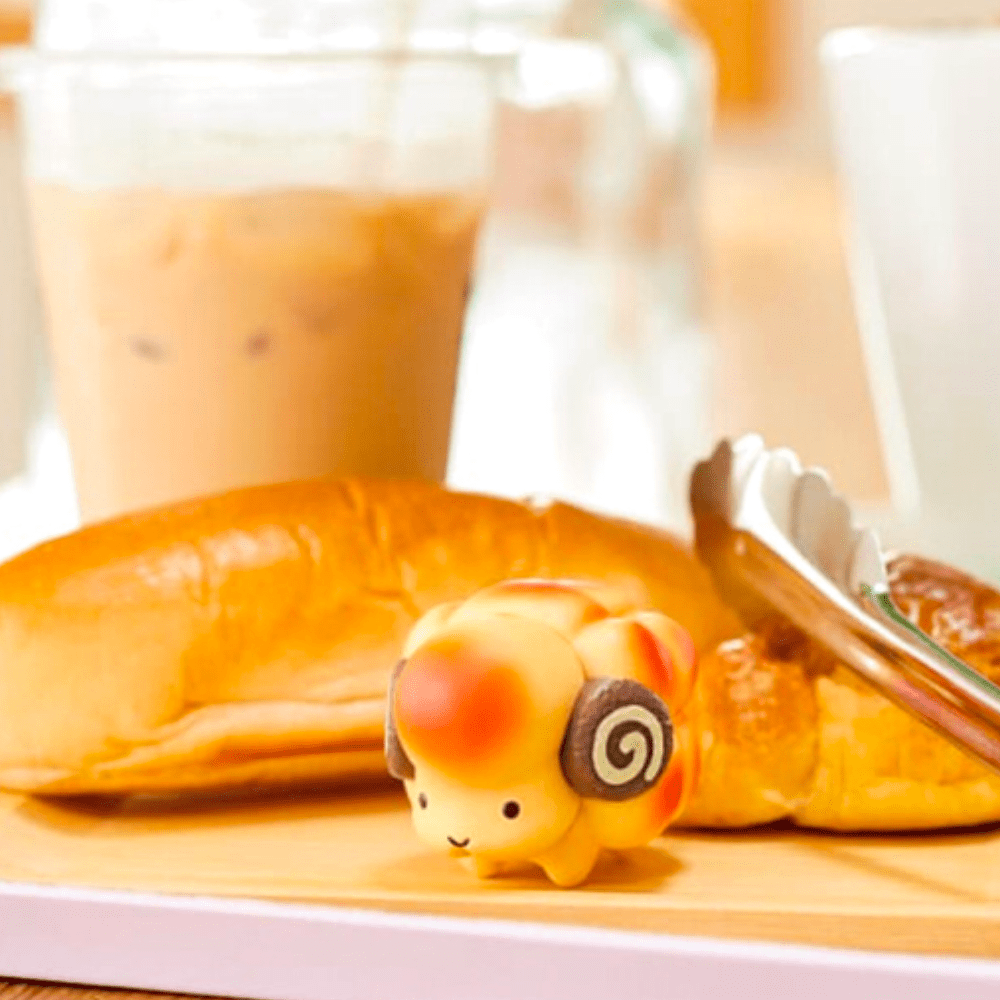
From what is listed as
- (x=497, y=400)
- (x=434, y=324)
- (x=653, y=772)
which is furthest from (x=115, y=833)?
(x=497, y=400)

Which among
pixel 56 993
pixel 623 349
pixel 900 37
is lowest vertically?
pixel 56 993

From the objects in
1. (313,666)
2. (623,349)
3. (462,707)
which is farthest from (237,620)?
(623,349)

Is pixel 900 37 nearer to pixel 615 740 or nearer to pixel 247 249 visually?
pixel 247 249

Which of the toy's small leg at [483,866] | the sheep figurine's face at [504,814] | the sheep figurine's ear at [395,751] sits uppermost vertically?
the sheep figurine's ear at [395,751]

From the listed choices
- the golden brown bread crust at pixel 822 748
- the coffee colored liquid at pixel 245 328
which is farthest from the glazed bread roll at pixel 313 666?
the coffee colored liquid at pixel 245 328

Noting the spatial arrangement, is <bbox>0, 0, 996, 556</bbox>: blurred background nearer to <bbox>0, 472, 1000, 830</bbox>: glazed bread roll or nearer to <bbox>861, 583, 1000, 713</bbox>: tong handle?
<bbox>0, 472, 1000, 830</bbox>: glazed bread roll

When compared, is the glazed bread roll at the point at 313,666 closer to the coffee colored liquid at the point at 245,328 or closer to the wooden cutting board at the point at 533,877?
the wooden cutting board at the point at 533,877

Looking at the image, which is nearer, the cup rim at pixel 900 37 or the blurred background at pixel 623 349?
the cup rim at pixel 900 37
